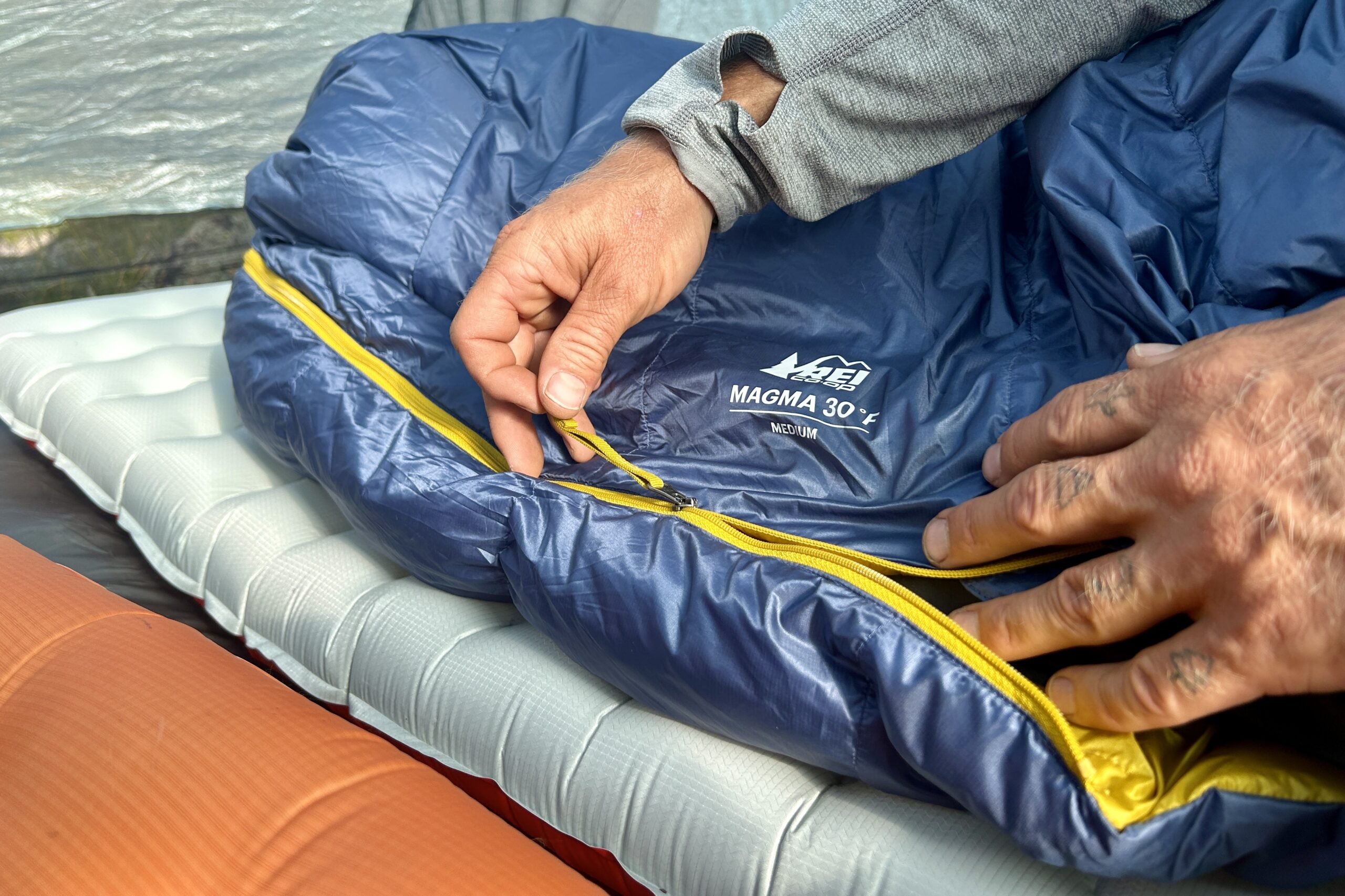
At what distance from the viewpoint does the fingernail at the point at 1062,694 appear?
0.51 m

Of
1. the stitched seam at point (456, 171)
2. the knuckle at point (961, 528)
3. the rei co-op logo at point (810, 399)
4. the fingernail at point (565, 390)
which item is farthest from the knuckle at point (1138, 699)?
the stitched seam at point (456, 171)

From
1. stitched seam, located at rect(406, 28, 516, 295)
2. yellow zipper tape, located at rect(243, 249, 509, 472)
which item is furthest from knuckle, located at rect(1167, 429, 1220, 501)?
stitched seam, located at rect(406, 28, 516, 295)

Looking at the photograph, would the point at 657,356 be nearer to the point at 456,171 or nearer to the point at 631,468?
the point at 631,468

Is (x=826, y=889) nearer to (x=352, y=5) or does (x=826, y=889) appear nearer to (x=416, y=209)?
(x=416, y=209)

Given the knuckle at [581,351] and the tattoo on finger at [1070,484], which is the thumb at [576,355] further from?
the tattoo on finger at [1070,484]

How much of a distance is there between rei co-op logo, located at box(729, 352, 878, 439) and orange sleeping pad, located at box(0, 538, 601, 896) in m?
0.37

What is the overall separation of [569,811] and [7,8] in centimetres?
Answer: 184

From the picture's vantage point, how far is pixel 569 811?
68 centimetres

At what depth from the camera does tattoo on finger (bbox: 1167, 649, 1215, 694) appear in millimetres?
450

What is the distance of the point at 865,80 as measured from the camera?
0.76 metres

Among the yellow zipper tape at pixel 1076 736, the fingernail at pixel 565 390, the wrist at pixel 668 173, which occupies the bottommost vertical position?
the yellow zipper tape at pixel 1076 736

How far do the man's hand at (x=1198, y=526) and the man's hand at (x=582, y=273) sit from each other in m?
0.34

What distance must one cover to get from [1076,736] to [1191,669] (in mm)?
77

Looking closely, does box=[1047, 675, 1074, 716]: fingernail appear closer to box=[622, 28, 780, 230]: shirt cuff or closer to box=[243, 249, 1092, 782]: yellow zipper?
box=[243, 249, 1092, 782]: yellow zipper
